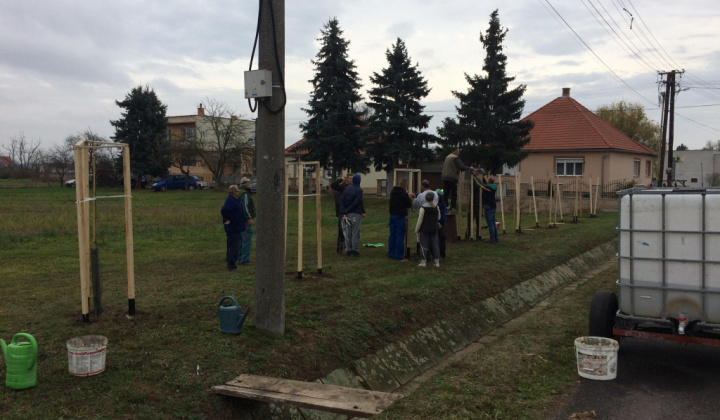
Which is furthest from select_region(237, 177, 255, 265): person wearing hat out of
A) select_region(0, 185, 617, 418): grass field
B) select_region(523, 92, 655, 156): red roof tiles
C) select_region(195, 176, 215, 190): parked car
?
select_region(195, 176, 215, 190): parked car

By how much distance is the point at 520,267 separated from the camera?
44.4ft

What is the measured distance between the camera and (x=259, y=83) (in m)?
6.75

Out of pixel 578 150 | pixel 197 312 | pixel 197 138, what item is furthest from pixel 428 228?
pixel 197 138

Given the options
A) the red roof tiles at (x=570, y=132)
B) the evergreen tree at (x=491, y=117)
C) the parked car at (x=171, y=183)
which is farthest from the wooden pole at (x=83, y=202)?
the parked car at (x=171, y=183)

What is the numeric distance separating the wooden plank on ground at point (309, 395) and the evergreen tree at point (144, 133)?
178 feet

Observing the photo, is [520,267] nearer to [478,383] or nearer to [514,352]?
[514,352]

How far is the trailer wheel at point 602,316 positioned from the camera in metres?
7.46

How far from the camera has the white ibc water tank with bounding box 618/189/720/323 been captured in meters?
6.36

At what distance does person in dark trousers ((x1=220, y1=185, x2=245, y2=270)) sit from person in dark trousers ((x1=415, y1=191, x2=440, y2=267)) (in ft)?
12.0

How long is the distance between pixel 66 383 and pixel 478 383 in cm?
411

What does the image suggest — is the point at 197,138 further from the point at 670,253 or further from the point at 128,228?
the point at 670,253

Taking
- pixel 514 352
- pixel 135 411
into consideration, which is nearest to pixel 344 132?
pixel 514 352

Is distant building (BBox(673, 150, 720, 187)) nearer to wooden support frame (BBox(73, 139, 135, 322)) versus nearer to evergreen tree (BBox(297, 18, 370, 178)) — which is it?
evergreen tree (BBox(297, 18, 370, 178))

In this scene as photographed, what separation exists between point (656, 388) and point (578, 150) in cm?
3837
